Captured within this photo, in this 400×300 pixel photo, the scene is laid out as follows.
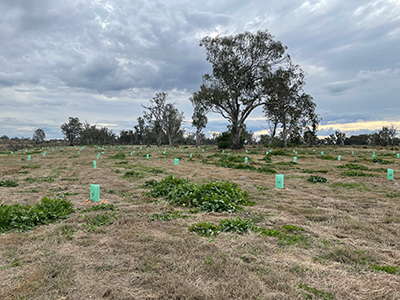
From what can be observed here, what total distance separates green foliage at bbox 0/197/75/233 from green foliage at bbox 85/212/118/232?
760 mm

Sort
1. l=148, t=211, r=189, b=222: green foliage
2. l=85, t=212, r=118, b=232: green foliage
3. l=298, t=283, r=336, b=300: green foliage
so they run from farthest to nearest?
l=148, t=211, r=189, b=222: green foliage < l=85, t=212, r=118, b=232: green foliage < l=298, t=283, r=336, b=300: green foliage

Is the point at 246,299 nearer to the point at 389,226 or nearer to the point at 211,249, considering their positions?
the point at 211,249

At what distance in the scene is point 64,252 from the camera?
395 centimetres

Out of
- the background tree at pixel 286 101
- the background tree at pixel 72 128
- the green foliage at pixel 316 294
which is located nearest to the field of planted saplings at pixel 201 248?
the green foliage at pixel 316 294

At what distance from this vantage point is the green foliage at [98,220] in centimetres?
512

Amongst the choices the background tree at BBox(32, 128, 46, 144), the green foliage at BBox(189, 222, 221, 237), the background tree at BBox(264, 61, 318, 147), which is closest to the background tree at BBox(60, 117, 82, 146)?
the background tree at BBox(32, 128, 46, 144)

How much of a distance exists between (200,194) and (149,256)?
3575mm

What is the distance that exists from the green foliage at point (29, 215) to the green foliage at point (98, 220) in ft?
2.49

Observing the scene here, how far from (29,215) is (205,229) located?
13.7 feet

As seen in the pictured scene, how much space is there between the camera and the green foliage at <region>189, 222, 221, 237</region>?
475 centimetres

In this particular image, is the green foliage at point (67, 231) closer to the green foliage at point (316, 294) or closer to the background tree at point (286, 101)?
the green foliage at point (316, 294)

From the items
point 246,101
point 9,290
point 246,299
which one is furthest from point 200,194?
point 246,101

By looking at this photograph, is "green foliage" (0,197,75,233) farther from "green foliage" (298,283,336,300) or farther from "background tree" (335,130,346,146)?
"background tree" (335,130,346,146)

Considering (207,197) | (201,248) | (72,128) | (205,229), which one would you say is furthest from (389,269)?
(72,128)
